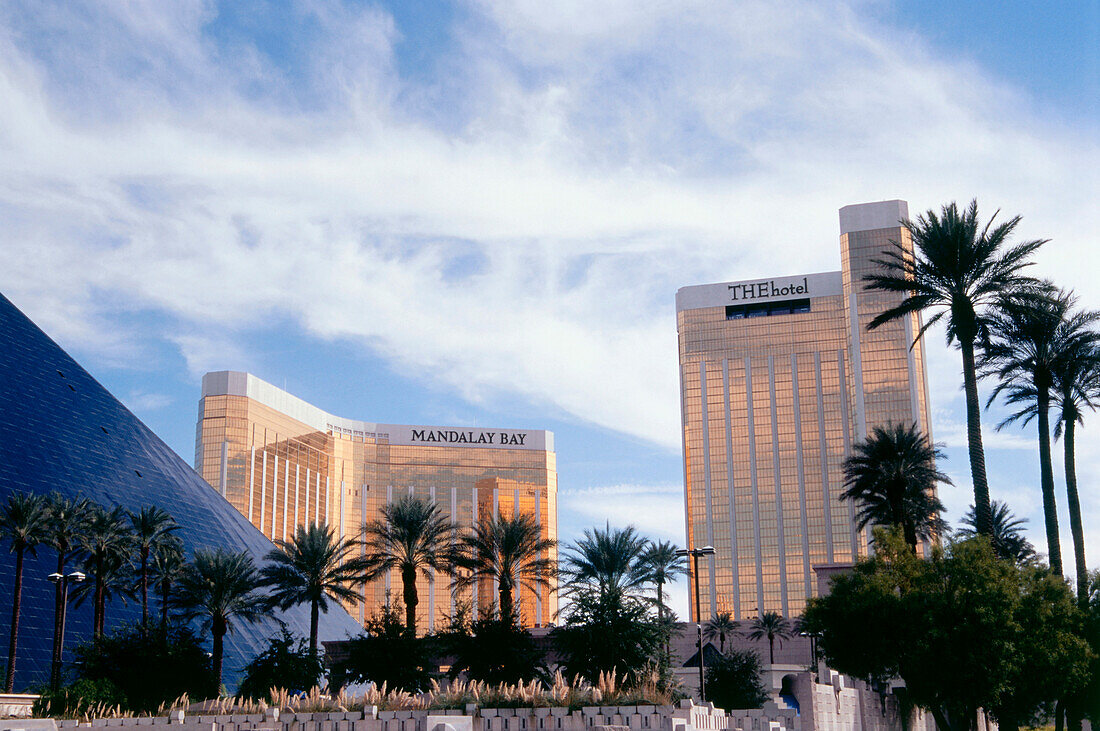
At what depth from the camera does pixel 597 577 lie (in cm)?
5031

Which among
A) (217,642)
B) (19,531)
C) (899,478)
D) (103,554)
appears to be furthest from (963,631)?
(19,531)

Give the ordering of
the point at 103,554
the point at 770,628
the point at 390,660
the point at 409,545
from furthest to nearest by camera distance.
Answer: the point at 770,628 → the point at 409,545 → the point at 390,660 → the point at 103,554

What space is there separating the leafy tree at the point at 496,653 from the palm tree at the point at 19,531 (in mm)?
16827

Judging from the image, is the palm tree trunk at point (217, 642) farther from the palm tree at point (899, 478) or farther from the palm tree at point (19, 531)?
the palm tree at point (899, 478)

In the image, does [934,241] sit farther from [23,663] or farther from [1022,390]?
[23,663]

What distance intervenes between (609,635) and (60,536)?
21.4 m

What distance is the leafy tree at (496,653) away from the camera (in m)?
46.9

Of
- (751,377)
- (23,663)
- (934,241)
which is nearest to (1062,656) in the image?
(934,241)

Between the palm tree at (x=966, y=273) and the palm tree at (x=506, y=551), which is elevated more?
the palm tree at (x=966, y=273)

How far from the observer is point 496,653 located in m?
47.2

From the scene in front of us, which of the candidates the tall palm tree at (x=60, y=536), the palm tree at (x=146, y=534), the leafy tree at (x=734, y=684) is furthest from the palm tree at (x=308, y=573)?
the leafy tree at (x=734, y=684)

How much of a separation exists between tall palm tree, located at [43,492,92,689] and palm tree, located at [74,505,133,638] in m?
0.47

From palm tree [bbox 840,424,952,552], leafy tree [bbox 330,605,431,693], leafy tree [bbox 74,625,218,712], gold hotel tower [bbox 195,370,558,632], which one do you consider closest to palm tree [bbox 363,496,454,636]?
leafy tree [bbox 330,605,431,693]

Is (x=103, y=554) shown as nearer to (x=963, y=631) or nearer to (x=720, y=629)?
(x=963, y=631)
